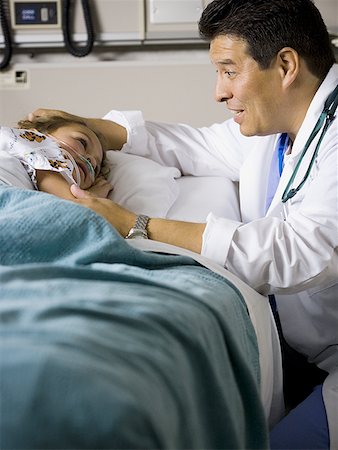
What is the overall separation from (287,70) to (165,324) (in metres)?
0.89

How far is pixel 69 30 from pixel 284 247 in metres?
1.68

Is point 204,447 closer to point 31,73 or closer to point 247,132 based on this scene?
point 247,132

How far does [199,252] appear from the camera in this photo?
4.59 ft

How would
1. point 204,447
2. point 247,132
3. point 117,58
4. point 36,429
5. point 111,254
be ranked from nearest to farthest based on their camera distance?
point 36,429 < point 204,447 < point 111,254 < point 247,132 < point 117,58

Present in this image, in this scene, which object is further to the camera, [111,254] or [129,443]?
[111,254]

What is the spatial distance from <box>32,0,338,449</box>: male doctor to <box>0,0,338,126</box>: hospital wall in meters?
0.69

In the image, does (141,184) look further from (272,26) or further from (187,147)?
(272,26)

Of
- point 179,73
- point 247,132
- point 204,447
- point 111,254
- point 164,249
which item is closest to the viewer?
point 204,447

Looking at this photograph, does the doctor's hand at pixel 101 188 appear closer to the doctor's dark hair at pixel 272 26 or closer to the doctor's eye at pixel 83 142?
the doctor's eye at pixel 83 142

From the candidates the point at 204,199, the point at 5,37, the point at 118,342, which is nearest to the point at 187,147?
the point at 204,199

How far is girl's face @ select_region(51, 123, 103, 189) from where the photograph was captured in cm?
173

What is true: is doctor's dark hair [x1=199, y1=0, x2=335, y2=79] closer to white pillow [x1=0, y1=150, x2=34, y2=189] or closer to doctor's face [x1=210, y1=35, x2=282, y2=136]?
doctor's face [x1=210, y1=35, x2=282, y2=136]

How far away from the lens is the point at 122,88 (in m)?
2.70

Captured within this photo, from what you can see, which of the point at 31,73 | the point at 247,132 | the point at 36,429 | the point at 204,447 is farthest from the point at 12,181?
the point at 31,73
